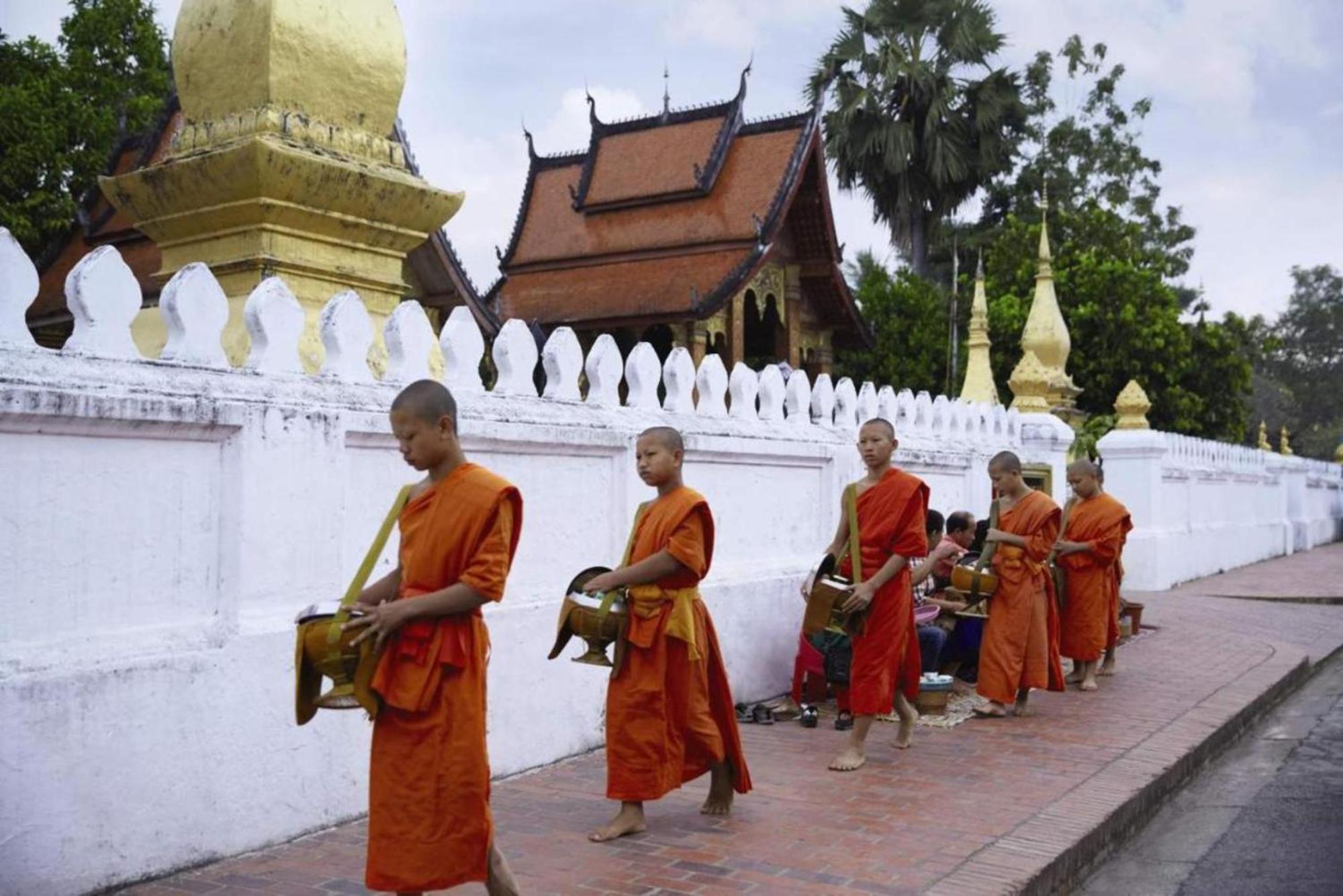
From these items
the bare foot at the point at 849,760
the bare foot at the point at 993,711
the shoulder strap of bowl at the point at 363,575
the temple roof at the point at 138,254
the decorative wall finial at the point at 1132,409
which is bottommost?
the bare foot at the point at 993,711

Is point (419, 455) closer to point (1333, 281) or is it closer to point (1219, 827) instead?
point (1219, 827)

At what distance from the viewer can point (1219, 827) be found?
19.0 ft

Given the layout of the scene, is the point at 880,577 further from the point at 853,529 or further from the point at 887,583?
the point at 853,529

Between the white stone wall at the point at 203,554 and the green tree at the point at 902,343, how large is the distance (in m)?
21.4

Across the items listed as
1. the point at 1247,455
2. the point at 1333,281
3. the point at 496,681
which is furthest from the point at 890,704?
the point at 1333,281

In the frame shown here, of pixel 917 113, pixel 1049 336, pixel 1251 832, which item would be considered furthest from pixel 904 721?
pixel 917 113

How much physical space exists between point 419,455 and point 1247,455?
19931 mm

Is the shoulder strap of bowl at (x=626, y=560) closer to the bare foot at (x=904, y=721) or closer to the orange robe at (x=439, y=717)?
the orange robe at (x=439, y=717)

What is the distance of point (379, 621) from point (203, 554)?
1.34 m

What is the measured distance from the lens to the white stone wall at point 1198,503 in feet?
49.9

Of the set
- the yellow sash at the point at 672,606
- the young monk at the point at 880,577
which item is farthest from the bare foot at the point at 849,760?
the yellow sash at the point at 672,606

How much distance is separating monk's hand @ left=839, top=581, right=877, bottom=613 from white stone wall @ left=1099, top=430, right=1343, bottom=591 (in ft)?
32.6

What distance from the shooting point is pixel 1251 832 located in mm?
5707

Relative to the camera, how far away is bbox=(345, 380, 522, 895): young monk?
3.53 m
